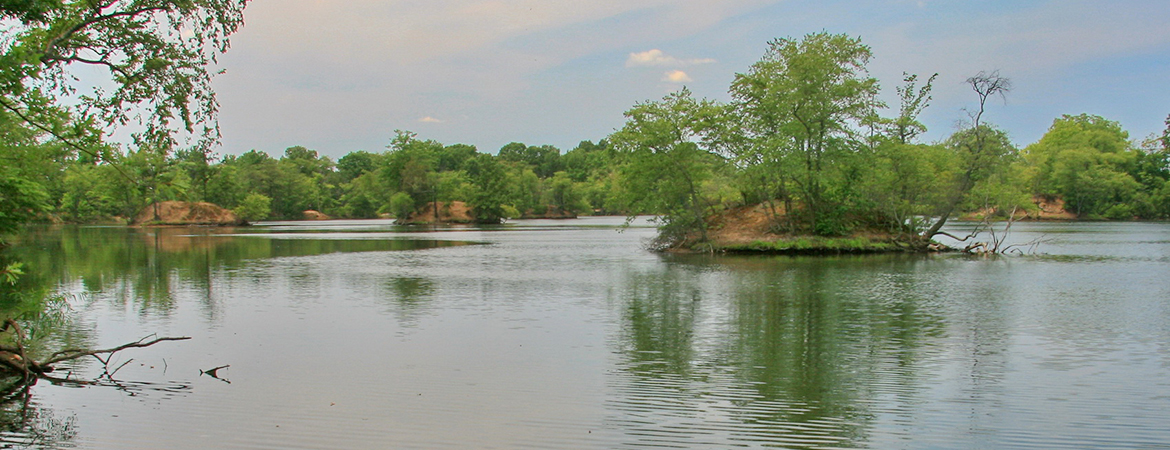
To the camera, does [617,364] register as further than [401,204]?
No

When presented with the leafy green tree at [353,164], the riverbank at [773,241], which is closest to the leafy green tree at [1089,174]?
the riverbank at [773,241]

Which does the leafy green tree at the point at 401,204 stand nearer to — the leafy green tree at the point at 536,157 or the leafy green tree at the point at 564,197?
the leafy green tree at the point at 564,197

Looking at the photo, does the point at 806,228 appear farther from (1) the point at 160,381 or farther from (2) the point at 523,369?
(1) the point at 160,381

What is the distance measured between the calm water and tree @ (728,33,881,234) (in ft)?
41.4

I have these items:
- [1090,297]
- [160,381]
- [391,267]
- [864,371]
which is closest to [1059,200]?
[1090,297]

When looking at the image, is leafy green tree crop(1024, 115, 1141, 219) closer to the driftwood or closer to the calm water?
the calm water

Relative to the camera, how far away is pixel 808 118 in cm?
3666

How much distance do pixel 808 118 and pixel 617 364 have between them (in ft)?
93.2

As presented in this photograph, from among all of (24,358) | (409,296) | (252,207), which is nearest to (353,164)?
(252,207)

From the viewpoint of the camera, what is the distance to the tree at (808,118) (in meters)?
36.1

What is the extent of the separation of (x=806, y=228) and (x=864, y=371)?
2949 cm

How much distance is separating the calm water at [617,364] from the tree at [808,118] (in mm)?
12606

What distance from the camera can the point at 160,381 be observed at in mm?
10398

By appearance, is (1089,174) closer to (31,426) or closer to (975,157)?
(975,157)
